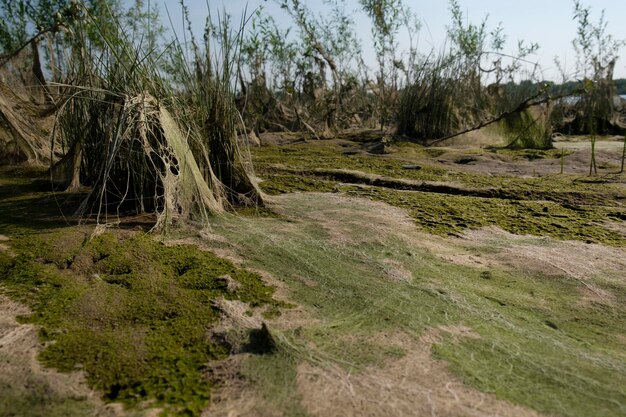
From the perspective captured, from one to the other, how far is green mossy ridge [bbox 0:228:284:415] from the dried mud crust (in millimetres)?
240

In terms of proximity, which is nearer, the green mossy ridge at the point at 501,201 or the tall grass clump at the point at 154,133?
the tall grass clump at the point at 154,133

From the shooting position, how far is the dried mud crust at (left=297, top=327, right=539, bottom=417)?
115cm

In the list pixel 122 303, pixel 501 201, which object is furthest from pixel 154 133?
pixel 501 201

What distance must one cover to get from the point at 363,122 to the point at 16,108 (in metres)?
5.46

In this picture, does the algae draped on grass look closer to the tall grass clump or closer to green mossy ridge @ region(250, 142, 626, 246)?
the tall grass clump

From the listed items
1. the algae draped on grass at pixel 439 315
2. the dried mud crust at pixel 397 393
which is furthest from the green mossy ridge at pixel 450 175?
the dried mud crust at pixel 397 393

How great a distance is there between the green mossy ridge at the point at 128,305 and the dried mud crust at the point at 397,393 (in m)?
0.24

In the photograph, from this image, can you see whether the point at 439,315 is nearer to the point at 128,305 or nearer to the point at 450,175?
the point at 128,305

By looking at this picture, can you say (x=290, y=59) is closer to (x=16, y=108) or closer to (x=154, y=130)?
(x=16, y=108)

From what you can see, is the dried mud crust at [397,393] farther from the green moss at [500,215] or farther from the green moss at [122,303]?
the green moss at [500,215]

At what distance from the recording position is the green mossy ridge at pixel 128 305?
1.25m

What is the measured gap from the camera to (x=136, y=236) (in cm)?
215

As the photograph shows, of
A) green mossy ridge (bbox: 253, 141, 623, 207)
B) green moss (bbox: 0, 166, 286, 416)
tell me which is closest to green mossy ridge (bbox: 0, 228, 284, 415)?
green moss (bbox: 0, 166, 286, 416)

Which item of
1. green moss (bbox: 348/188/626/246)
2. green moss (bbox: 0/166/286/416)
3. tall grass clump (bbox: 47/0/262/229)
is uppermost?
tall grass clump (bbox: 47/0/262/229)
